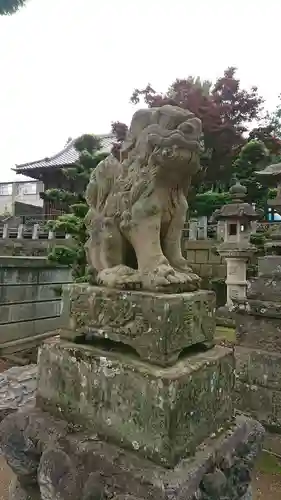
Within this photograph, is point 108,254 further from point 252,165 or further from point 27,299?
point 252,165

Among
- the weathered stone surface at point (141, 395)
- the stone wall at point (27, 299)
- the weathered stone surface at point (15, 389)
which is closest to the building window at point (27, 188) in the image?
the stone wall at point (27, 299)

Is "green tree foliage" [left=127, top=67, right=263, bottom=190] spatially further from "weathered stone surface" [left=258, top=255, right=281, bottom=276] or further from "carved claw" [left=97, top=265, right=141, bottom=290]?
"carved claw" [left=97, top=265, right=141, bottom=290]

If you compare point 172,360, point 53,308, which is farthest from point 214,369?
point 53,308

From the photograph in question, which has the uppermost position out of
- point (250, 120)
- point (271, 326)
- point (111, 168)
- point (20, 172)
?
point (250, 120)

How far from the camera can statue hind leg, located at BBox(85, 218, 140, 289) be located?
155 cm

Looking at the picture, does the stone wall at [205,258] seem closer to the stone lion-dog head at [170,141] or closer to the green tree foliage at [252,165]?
the green tree foliage at [252,165]

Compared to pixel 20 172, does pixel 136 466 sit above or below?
below

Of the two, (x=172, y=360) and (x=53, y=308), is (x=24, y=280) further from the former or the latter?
(x=172, y=360)

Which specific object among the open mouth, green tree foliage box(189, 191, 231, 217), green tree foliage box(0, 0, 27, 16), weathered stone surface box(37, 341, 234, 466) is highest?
green tree foliage box(0, 0, 27, 16)

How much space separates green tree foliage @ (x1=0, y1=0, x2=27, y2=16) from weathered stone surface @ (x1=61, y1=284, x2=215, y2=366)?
6990mm

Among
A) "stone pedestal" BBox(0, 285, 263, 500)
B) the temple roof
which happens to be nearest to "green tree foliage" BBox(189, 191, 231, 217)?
the temple roof

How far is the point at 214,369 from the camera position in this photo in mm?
1466

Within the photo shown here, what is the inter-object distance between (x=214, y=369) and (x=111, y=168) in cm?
110

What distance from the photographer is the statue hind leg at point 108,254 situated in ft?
5.09
